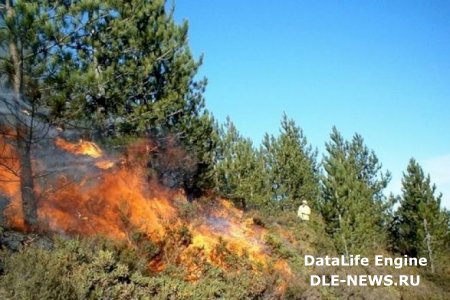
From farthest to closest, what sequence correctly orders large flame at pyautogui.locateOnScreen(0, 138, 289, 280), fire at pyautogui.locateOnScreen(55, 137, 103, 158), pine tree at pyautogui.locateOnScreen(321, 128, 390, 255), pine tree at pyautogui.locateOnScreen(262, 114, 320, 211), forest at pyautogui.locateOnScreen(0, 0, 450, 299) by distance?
pine tree at pyautogui.locateOnScreen(262, 114, 320, 211), pine tree at pyautogui.locateOnScreen(321, 128, 390, 255), fire at pyautogui.locateOnScreen(55, 137, 103, 158), large flame at pyautogui.locateOnScreen(0, 138, 289, 280), forest at pyautogui.locateOnScreen(0, 0, 450, 299)

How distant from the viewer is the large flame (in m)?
9.90

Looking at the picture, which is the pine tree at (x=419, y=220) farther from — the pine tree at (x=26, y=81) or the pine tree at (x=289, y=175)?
the pine tree at (x=26, y=81)

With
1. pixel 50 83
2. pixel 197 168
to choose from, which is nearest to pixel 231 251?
pixel 197 168

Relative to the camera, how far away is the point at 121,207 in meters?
10.6

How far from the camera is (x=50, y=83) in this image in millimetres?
9180

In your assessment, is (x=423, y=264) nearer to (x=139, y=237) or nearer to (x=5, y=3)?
(x=139, y=237)

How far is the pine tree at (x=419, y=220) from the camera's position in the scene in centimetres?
2372

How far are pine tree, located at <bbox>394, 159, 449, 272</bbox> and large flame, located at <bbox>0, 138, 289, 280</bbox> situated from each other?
1298 centimetres

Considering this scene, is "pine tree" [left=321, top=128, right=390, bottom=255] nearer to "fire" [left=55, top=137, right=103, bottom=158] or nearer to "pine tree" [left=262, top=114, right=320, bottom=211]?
"pine tree" [left=262, top=114, right=320, bottom=211]

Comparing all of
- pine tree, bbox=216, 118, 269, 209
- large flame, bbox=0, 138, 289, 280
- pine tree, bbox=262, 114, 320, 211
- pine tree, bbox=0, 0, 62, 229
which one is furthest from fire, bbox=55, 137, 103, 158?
pine tree, bbox=262, 114, 320, 211

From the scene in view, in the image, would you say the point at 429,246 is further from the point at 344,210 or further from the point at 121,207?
the point at 121,207

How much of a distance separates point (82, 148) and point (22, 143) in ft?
10.3

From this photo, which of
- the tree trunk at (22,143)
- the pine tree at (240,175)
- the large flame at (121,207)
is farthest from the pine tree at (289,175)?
the tree trunk at (22,143)

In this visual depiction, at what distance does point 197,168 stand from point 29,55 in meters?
8.21
